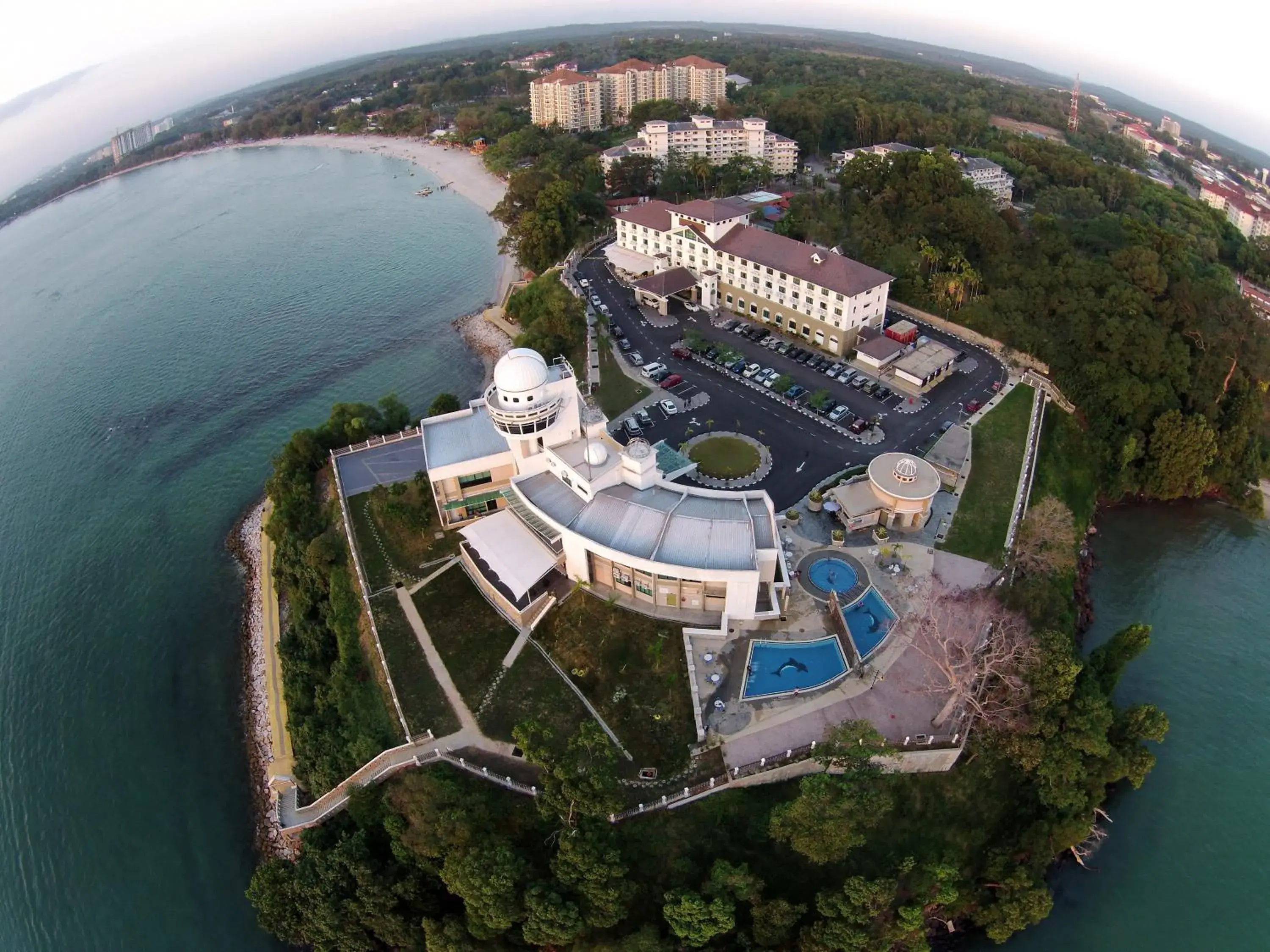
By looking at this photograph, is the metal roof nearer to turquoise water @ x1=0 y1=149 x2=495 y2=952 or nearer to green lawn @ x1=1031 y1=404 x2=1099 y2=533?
turquoise water @ x1=0 y1=149 x2=495 y2=952

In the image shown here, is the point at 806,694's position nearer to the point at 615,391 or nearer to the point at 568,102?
the point at 615,391

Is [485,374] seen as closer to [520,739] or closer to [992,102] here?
[520,739]

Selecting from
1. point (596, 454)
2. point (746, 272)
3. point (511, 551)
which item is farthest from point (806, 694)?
point (746, 272)

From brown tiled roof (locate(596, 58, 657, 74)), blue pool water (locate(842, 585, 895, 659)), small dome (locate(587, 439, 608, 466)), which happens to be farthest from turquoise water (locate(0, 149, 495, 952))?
brown tiled roof (locate(596, 58, 657, 74))

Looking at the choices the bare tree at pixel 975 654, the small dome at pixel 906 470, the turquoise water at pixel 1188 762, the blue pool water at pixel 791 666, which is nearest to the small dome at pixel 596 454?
the blue pool water at pixel 791 666

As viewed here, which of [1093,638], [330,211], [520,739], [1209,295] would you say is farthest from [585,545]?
[330,211]

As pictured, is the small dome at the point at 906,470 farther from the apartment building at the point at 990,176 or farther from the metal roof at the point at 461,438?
the apartment building at the point at 990,176

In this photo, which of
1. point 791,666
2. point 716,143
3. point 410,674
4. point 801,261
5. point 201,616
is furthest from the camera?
point 716,143
